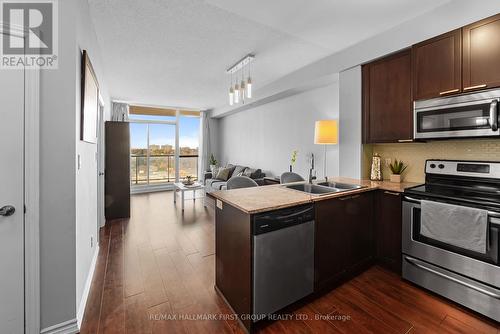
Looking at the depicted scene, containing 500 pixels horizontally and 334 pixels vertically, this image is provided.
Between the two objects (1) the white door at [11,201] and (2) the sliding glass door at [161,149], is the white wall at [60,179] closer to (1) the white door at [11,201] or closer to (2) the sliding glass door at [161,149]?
(1) the white door at [11,201]

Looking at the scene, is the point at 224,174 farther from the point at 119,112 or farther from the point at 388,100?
the point at 388,100

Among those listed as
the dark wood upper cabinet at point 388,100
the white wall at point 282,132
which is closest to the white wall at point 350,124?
the dark wood upper cabinet at point 388,100

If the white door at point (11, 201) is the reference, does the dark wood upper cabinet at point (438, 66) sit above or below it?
above

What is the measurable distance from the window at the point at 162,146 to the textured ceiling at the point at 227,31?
3.15m

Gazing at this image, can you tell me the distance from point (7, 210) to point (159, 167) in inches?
247


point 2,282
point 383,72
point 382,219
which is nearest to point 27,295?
point 2,282

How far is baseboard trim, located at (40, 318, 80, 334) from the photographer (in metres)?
1.54

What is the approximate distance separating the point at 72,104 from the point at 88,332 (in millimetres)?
1637

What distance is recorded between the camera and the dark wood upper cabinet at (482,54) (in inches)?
73.9

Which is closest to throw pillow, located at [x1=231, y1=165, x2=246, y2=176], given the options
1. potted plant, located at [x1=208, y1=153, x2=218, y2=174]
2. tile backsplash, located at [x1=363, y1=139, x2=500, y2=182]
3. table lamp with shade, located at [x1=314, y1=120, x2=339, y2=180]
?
potted plant, located at [x1=208, y1=153, x2=218, y2=174]

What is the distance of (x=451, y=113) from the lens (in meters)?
2.16

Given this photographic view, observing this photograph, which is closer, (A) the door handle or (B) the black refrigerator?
(A) the door handle

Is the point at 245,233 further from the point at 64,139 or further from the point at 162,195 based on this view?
the point at 162,195

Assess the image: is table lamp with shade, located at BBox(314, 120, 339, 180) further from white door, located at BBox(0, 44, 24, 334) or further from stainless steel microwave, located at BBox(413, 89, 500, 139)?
white door, located at BBox(0, 44, 24, 334)
